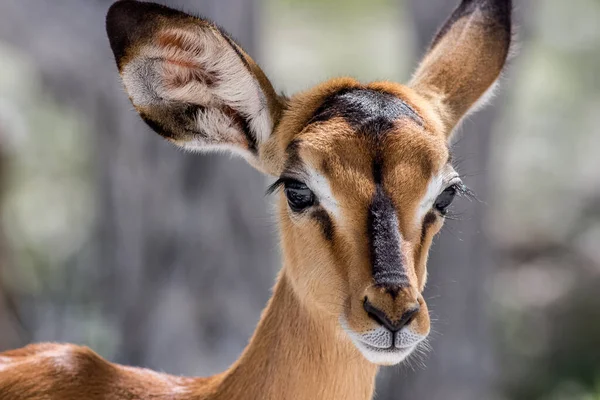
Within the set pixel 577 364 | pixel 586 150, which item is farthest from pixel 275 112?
pixel 586 150

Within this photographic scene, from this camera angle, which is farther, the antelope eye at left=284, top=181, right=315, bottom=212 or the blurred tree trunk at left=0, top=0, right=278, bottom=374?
the blurred tree trunk at left=0, top=0, right=278, bottom=374

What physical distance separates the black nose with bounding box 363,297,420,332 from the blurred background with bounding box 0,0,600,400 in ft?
17.0

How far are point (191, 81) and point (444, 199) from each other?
3.89 feet

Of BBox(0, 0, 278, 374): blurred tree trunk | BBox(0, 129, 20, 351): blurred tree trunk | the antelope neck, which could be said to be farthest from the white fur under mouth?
BBox(0, 0, 278, 374): blurred tree trunk

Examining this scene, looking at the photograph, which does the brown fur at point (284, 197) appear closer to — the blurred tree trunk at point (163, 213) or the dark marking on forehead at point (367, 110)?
the dark marking on forehead at point (367, 110)

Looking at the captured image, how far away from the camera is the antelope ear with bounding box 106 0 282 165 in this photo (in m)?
4.28

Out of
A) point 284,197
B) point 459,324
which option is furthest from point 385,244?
point 459,324

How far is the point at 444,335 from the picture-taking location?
472 inches

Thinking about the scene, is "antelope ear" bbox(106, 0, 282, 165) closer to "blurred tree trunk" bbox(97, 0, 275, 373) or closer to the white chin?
the white chin

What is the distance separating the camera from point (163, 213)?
11273 millimetres

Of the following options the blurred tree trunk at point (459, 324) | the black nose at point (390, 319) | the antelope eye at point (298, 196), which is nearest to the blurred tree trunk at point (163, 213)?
the blurred tree trunk at point (459, 324)

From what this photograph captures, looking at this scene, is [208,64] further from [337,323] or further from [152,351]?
[152,351]

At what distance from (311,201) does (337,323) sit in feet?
1.61

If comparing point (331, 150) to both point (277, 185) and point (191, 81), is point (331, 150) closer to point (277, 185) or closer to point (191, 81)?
point (277, 185)
